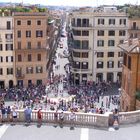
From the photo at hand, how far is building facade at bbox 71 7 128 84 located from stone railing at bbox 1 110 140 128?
213 feet

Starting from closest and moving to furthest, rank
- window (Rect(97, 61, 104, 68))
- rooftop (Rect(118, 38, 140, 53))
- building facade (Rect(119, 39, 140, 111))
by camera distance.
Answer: building facade (Rect(119, 39, 140, 111)) < rooftop (Rect(118, 38, 140, 53)) < window (Rect(97, 61, 104, 68))

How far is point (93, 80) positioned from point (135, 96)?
52.0m

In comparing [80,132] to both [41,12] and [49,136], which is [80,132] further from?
[41,12]

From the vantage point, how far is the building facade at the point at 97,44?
9100cm

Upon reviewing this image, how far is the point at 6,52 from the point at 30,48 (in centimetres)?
498

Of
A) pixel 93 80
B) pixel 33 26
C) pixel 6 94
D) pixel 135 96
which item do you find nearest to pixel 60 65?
pixel 93 80

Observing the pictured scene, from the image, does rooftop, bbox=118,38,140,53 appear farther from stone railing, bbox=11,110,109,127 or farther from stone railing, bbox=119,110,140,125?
stone railing, bbox=11,110,109,127

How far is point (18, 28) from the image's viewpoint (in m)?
84.2

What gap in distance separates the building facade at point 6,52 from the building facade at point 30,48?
907 mm

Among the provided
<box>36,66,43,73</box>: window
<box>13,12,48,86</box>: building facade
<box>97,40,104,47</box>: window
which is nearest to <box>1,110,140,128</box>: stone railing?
<box>13,12,48,86</box>: building facade

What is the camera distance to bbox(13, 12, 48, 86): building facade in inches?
3305

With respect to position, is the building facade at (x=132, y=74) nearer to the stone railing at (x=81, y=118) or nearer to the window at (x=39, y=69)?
the stone railing at (x=81, y=118)

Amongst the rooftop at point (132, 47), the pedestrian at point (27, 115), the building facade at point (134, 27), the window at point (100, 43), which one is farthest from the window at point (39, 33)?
the pedestrian at point (27, 115)

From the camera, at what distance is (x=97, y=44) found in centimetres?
9294
